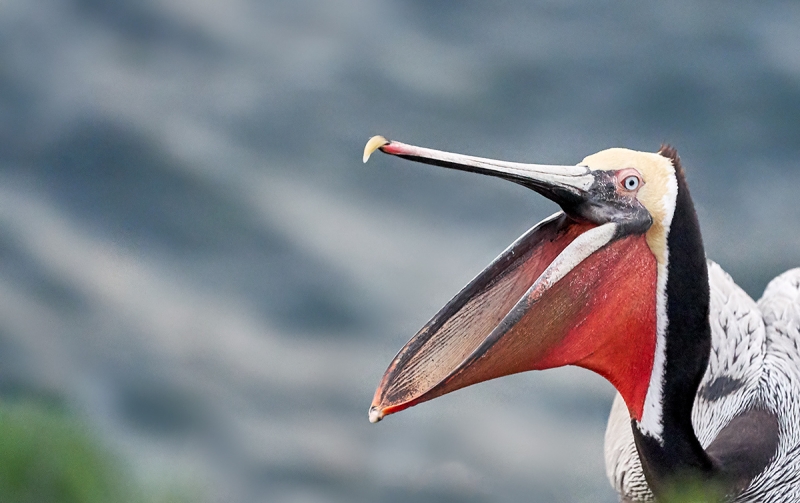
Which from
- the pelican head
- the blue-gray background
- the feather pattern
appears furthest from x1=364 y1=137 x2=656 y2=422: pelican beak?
the blue-gray background

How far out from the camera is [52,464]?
42.5 inches

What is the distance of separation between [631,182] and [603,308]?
41 centimetres

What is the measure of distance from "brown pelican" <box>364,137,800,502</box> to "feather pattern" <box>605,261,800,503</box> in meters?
0.47

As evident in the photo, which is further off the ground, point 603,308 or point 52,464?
point 603,308

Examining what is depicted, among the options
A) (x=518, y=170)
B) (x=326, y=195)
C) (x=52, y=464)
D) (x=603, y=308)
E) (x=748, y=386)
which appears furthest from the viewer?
(x=326, y=195)

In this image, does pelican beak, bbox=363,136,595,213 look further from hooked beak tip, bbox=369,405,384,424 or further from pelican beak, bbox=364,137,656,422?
hooked beak tip, bbox=369,405,384,424

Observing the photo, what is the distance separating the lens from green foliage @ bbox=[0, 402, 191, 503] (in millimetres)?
1068

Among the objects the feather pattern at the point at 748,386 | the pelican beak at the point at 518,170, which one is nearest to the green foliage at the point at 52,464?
the pelican beak at the point at 518,170

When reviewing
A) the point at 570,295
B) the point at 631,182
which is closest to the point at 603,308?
the point at 570,295

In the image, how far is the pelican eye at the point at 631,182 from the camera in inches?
128

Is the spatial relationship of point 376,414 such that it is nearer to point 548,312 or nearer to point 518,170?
point 548,312

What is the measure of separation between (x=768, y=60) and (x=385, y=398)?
16.2 feet

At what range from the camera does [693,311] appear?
3.32m

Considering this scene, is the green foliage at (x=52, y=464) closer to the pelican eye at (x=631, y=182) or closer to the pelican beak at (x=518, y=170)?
the pelican beak at (x=518, y=170)
